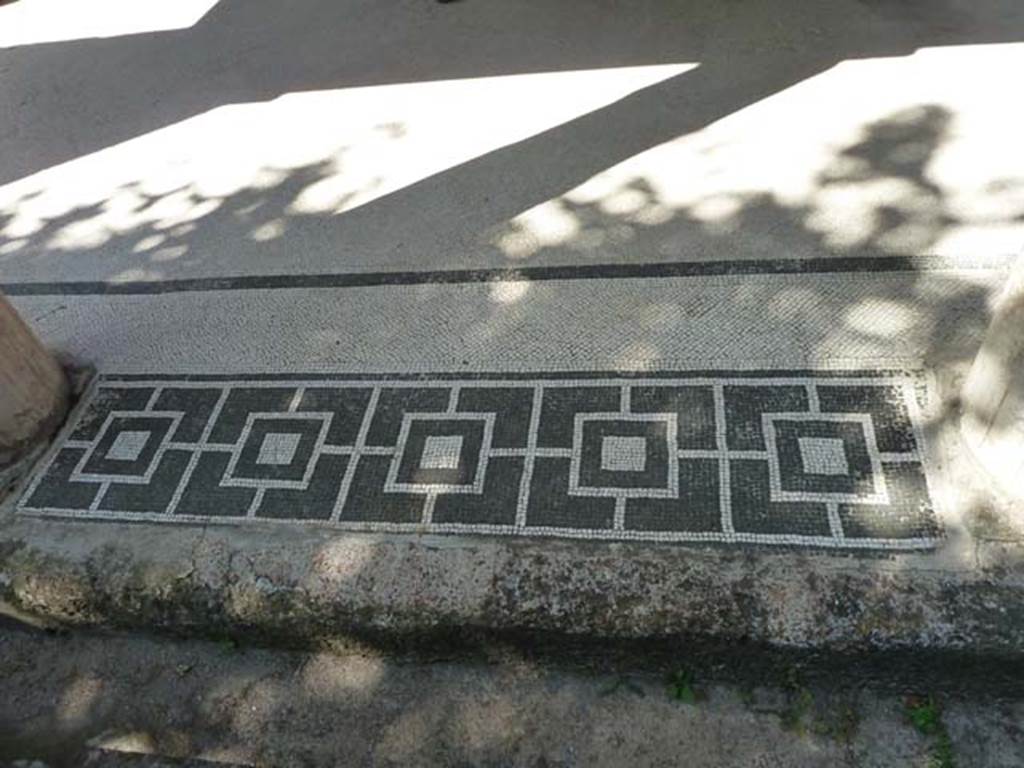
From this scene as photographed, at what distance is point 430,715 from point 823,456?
1.08 metres

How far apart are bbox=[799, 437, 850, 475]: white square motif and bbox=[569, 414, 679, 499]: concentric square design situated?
31cm

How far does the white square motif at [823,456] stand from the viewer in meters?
1.83

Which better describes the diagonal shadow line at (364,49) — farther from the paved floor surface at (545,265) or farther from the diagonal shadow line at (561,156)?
the diagonal shadow line at (561,156)

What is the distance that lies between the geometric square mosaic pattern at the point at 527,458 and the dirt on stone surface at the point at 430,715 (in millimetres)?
318

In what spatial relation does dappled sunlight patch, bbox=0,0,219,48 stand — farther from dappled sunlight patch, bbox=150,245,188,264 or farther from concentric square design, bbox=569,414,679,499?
concentric square design, bbox=569,414,679,499

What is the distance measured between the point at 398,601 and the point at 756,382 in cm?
Answer: 107

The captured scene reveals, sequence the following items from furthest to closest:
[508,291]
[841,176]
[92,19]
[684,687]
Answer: [92,19] < [841,176] < [508,291] < [684,687]

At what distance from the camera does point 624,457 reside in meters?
1.95

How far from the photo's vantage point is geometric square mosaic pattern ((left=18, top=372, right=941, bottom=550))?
1.79 metres

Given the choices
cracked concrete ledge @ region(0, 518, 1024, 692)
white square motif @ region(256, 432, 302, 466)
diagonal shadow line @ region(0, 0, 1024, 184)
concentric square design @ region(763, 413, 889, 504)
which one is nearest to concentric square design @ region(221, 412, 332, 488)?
white square motif @ region(256, 432, 302, 466)

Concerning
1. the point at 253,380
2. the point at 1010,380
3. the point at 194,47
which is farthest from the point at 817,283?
the point at 194,47

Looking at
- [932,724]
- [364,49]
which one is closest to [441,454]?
[932,724]

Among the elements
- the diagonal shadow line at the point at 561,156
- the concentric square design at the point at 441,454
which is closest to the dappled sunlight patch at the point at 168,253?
the diagonal shadow line at the point at 561,156

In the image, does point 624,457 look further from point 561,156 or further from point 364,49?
point 364,49
